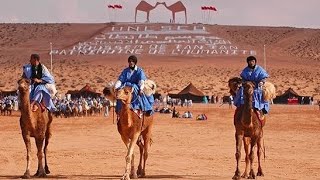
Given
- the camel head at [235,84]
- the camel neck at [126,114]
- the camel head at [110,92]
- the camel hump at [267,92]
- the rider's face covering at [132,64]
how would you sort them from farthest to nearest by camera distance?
1. the camel hump at [267,92]
2. the camel head at [235,84]
3. the rider's face covering at [132,64]
4. the camel head at [110,92]
5. the camel neck at [126,114]

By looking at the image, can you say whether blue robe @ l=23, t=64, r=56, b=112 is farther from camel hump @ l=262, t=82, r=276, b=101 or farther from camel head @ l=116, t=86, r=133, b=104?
camel hump @ l=262, t=82, r=276, b=101

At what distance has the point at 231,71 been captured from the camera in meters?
120

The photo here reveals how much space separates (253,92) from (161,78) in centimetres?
9930

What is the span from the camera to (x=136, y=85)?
1572 cm

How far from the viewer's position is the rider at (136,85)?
50.8ft

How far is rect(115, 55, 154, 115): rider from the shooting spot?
15.5 m

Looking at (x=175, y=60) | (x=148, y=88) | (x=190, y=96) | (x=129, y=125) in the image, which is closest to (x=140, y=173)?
(x=129, y=125)

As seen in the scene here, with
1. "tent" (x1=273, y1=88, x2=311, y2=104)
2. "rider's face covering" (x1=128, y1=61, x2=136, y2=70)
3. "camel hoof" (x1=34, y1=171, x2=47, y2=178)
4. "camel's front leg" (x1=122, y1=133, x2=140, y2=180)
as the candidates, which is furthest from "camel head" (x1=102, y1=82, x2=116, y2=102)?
"tent" (x1=273, y1=88, x2=311, y2=104)

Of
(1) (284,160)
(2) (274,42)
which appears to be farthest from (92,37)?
(1) (284,160)

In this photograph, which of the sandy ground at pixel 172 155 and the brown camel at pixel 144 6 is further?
the brown camel at pixel 144 6

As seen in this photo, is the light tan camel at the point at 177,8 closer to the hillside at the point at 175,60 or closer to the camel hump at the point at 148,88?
the hillside at the point at 175,60

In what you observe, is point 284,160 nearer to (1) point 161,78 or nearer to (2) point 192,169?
(2) point 192,169

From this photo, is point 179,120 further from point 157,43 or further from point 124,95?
point 157,43

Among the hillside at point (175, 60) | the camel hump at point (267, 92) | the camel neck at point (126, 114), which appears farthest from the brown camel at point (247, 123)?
the hillside at point (175, 60)
